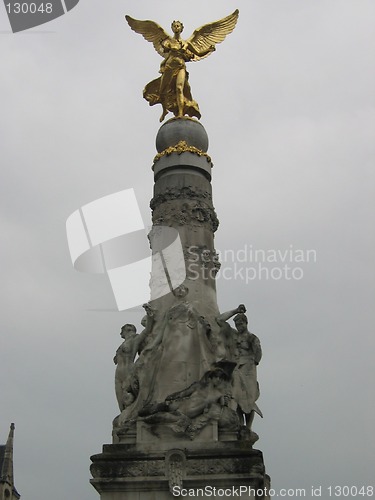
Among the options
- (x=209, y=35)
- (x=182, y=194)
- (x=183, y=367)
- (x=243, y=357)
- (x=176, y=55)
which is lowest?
(x=183, y=367)

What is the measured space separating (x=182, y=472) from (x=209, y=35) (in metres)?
13.3

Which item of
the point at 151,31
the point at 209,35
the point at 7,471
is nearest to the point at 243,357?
the point at 209,35

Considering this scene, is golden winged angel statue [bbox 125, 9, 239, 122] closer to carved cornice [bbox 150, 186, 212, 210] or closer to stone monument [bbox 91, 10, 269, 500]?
stone monument [bbox 91, 10, 269, 500]

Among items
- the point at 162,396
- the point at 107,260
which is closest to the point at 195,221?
the point at 107,260

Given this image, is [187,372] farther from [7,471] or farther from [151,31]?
[7,471]

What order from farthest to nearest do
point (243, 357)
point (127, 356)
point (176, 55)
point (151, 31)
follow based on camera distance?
point (151, 31) → point (176, 55) → point (127, 356) → point (243, 357)

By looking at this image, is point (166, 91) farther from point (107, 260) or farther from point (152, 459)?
point (152, 459)

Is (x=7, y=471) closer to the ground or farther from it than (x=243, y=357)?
farther from it

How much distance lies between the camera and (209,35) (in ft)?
66.3

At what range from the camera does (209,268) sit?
16641 millimetres

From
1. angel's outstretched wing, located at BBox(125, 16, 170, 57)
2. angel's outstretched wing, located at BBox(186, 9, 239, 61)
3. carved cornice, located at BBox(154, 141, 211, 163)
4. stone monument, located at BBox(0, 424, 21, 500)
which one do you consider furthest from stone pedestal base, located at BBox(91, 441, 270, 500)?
stone monument, located at BBox(0, 424, 21, 500)

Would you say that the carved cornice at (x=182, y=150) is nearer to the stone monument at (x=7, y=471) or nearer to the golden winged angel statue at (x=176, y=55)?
the golden winged angel statue at (x=176, y=55)

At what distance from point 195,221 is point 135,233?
2.21 m

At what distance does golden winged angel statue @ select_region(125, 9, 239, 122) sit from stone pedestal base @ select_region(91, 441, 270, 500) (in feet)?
32.2
